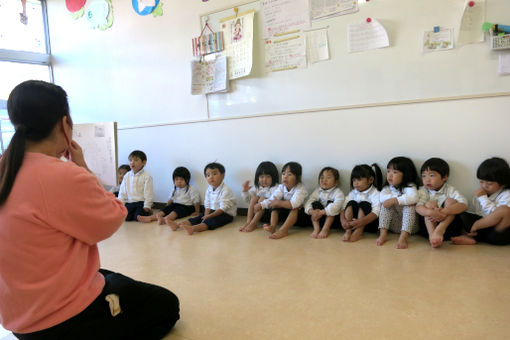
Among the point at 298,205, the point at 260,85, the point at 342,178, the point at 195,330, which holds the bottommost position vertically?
the point at 195,330

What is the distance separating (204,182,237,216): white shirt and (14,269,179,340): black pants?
5.07 ft

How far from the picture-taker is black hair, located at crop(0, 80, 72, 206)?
0.91 meters

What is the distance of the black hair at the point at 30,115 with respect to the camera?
0.91 m

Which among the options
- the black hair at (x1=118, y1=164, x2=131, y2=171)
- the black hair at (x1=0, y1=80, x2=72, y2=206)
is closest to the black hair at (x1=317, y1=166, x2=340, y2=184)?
the black hair at (x1=0, y1=80, x2=72, y2=206)

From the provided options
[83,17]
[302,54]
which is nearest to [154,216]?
[302,54]

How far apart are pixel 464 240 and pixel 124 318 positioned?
193cm

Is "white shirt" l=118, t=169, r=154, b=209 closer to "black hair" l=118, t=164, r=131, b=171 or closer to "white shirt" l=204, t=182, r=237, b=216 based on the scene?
"black hair" l=118, t=164, r=131, b=171

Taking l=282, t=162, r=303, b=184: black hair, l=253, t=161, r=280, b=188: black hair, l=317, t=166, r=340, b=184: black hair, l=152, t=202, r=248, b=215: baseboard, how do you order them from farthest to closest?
l=152, t=202, r=248, b=215: baseboard → l=253, t=161, r=280, b=188: black hair → l=282, t=162, r=303, b=184: black hair → l=317, t=166, r=340, b=184: black hair

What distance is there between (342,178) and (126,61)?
259cm

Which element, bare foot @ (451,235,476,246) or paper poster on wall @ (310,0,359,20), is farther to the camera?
paper poster on wall @ (310,0,359,20)

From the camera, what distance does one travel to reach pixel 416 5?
2.22 m

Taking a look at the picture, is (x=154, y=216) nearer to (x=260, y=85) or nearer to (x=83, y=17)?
(x=260, y=85)

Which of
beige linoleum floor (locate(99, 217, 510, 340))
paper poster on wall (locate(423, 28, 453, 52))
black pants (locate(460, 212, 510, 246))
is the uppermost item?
paper poster on wall (locate(423, 28, 453, 52))

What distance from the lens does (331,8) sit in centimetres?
247
